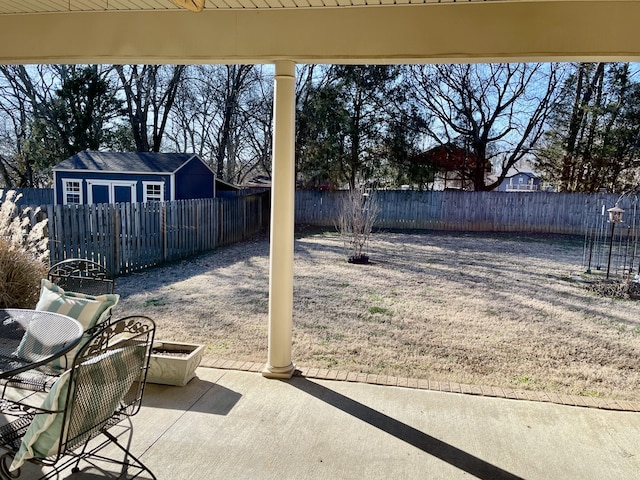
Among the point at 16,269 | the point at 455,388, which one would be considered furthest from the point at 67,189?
the point at 455,388

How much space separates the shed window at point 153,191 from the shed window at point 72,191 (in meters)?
1.80

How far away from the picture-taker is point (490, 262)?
27.0 ft

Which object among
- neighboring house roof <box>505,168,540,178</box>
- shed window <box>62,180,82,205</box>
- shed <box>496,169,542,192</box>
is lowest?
shed window <box>62,180,82,205</box>

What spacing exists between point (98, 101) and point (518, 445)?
53.1 ft

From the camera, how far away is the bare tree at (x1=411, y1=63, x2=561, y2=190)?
13.4 m

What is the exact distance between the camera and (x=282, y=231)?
3.09 metres

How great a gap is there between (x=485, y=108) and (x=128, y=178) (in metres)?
9.97

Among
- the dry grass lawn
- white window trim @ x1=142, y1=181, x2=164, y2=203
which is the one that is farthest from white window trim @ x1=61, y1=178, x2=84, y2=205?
the dry grass lawn

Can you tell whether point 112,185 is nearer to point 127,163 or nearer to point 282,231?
point 127,163

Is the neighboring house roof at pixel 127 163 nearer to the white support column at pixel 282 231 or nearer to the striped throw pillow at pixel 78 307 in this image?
the white support column at pixel 282 231

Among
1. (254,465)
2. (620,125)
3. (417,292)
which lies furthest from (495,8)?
(620,125)

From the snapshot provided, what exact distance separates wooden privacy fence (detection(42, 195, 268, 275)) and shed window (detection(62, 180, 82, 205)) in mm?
4105

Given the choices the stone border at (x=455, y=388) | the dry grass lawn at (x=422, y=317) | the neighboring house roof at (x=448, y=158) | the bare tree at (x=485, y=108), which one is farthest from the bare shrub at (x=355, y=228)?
the bare tree at (x=485, y=108)

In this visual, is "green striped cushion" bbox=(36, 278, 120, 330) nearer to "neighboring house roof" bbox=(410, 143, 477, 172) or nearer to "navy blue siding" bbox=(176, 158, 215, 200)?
"navy blue siding" bbox=(176, 158, 215, 200)
